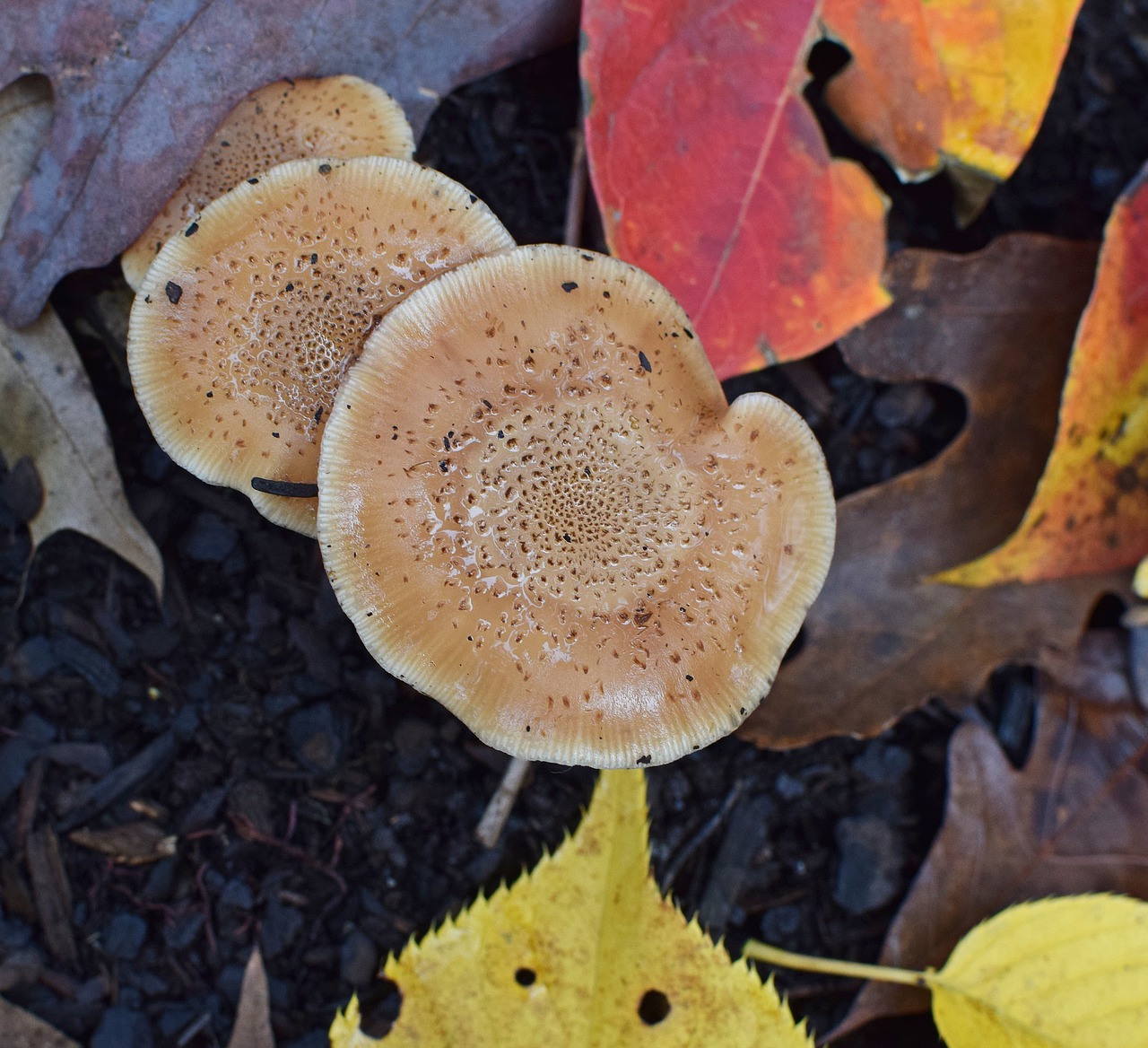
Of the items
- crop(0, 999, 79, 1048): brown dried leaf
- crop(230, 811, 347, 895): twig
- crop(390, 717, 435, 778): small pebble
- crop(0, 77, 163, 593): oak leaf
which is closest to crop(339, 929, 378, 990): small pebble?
crop(230, 811, 347, 895): twig

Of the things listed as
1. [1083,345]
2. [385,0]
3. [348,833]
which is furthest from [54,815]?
[1083,345]

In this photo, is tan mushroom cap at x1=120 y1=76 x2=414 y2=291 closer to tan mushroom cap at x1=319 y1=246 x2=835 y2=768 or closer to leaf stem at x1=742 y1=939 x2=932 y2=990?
tan mushroom cap at x1=319 y1=246 x2=835 y2=768

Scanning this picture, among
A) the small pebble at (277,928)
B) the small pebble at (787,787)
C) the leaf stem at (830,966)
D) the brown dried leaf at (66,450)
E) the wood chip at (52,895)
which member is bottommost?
the leaf stem at (830,966)

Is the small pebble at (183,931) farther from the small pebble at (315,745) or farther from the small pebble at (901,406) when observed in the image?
the small pebble at (901,406)

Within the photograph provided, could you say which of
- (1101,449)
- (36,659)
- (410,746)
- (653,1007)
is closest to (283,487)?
(410,746)

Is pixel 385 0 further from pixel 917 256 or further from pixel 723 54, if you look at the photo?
pixel 917 256

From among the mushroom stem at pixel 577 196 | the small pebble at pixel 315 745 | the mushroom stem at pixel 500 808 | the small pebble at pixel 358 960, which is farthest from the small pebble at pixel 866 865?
the mushroom stem at pixel 577 196
